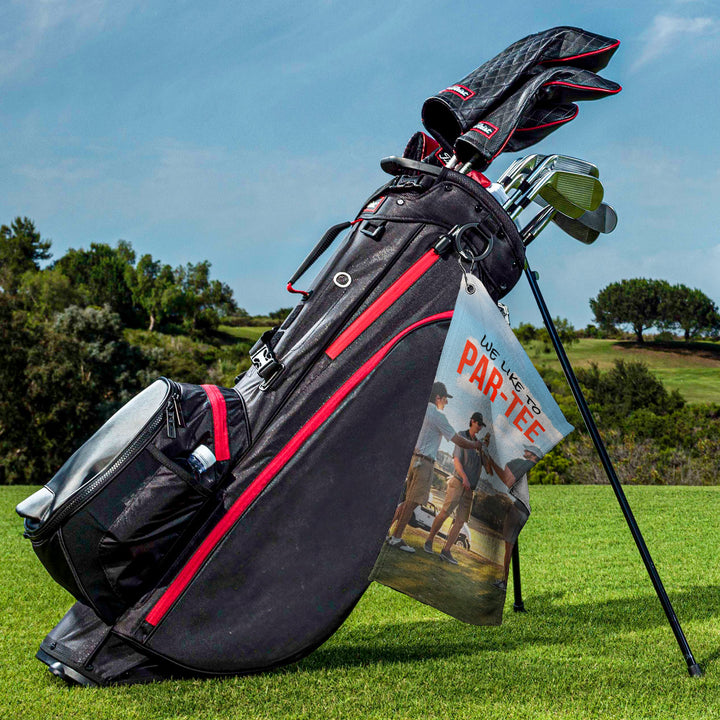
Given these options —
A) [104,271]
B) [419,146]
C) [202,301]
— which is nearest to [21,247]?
[104,271]

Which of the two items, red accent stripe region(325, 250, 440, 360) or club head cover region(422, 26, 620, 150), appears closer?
red accent stripe region(325, 250, 440, 360)

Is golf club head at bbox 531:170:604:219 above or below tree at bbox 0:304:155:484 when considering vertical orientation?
above

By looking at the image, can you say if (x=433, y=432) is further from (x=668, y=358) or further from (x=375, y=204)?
(x=668, y=358)

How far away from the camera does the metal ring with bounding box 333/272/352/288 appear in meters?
2.02

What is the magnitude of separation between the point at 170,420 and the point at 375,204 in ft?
2.66

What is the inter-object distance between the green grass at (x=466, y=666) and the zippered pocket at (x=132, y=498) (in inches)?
11.5

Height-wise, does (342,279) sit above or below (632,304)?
below

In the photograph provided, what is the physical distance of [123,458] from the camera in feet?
5.82

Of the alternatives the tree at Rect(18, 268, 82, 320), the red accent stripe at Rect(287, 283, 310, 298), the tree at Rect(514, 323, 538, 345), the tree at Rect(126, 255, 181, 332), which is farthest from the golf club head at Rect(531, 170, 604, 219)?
the tree at Rect(126, 255, 181, 332)

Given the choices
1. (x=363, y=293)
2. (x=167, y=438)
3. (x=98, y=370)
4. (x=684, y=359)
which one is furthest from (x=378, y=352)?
(x=98, y=370)

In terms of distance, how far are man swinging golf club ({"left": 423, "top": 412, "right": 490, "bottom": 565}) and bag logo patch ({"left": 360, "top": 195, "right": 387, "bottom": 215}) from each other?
64 centimetres

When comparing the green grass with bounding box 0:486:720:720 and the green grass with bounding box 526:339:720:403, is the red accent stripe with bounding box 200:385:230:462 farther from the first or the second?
the green grass with bounding box 526:339:720:403

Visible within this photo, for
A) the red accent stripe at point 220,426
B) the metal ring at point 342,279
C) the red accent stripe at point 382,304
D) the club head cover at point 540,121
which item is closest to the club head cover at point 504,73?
the club head cover at point 540,121

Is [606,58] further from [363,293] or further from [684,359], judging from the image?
[684,359]
